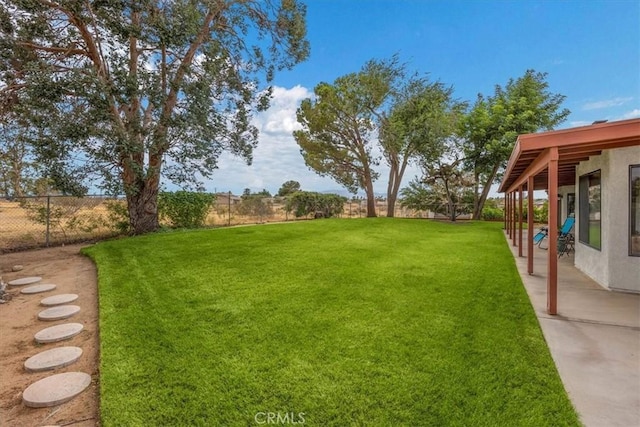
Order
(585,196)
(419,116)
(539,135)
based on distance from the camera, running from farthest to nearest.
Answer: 1. (419,116)
2. (585,196)
3. (539,135)

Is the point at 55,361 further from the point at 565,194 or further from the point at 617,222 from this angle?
the point at 565,194

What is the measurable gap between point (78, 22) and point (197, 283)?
6625 mm

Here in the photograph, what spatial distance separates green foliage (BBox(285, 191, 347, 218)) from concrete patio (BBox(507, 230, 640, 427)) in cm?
1348

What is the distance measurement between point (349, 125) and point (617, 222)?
49.7ft

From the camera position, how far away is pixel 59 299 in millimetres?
4285

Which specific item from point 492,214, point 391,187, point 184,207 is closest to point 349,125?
point 391,187

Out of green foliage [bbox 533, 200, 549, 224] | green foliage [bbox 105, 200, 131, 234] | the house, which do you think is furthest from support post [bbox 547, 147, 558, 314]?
green foliage [bbox 533, 200, 549, 224]

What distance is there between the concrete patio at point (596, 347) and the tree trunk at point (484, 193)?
1274 centimetres

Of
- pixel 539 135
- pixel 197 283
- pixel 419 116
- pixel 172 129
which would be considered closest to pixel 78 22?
pixel 172 129

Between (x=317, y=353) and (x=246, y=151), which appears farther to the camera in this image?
(x=246, y=151)

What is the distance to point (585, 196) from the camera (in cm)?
612

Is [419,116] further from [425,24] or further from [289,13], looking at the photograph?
[289,13]

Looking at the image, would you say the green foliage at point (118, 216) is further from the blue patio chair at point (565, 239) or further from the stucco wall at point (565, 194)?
the stucco wall at point (565, 194)

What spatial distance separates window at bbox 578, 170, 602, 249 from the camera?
5.45 m
